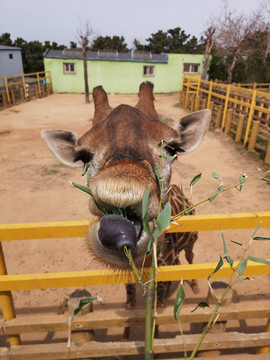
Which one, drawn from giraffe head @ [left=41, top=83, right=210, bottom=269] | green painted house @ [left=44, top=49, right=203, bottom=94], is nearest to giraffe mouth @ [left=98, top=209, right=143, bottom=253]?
giraffe head @ [left=41, top=83, right=210, bottom=269]

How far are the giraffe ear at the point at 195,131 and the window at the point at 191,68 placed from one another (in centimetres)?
2489

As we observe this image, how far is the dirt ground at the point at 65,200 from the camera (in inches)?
146

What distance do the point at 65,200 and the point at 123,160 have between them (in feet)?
16.9

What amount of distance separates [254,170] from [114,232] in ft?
25.3

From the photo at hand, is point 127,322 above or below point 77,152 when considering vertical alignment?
below

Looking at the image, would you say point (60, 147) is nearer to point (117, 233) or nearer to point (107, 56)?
point (117, 233)

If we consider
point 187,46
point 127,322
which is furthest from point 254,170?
point 187,46

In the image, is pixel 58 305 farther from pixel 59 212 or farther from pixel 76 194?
pixel 76 194

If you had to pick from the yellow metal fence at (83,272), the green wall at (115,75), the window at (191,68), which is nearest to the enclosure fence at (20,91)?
the green wall at (115,75)

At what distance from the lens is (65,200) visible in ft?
20.6

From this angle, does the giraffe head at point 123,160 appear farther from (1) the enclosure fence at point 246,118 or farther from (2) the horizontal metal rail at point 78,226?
(1) the enclosure fence at point 246,118

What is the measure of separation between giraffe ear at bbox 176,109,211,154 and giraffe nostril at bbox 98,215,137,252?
141cm

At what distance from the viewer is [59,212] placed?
5.77 m

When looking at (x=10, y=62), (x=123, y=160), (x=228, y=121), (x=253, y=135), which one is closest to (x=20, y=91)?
(x=10, y=62)
